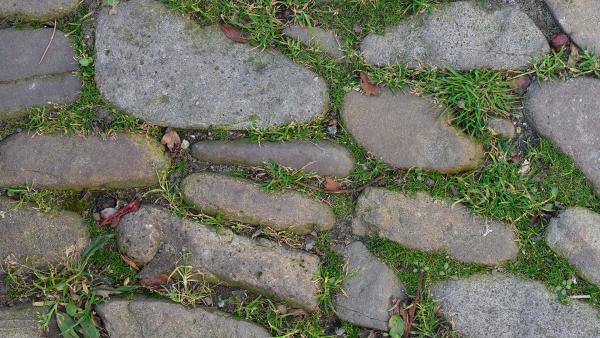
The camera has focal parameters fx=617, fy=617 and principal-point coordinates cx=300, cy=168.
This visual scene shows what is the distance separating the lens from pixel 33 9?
108 inches

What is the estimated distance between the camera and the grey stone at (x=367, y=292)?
268 cm

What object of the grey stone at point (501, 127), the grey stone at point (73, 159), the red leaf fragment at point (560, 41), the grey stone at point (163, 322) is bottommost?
the grey stone at point (163, 322)

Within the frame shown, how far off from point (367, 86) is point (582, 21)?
3.20 ft

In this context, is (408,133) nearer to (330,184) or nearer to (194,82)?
(330,184)

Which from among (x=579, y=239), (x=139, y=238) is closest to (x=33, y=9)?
(x=139, y=238)

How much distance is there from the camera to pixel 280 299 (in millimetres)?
2699

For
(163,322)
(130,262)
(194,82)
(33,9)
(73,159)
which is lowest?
(163,322)

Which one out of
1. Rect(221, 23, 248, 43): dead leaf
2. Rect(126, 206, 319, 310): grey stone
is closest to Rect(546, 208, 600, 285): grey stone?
Rect(126, 206, 319, 310): grey stone

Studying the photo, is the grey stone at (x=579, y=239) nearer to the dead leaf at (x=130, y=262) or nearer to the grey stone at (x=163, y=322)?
the grey stone at (x=163, y=322)

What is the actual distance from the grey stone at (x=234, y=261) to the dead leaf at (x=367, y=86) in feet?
2.61

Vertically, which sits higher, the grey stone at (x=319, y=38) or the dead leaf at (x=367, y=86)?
the grey stone at (x=319, y=38)

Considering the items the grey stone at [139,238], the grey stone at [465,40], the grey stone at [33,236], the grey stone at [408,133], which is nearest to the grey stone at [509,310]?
the grey stone at [408,133]

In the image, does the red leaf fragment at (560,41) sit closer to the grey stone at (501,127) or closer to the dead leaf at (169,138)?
the grey stone at (501,127)

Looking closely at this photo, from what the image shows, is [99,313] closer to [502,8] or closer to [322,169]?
[322,169]
